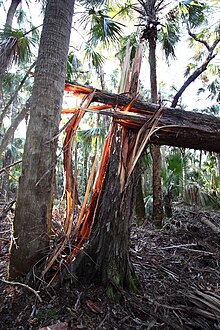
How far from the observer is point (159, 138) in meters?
2.71

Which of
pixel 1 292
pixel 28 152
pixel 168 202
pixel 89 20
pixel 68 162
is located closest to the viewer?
pixel 1 292

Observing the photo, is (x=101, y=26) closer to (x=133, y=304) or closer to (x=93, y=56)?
(x=93, y=56)

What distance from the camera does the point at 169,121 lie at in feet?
8.50

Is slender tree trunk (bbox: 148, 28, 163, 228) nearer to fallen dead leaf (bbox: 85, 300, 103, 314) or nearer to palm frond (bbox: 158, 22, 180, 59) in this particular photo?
palm frond (bbox: 158, 22, 180, 59)

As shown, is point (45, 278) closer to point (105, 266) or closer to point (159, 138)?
point (105, 266)

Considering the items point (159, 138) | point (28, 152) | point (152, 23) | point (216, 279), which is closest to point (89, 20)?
point (152, 23)

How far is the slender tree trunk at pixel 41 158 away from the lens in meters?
2.11

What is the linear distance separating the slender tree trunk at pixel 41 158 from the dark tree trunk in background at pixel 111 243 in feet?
1.45

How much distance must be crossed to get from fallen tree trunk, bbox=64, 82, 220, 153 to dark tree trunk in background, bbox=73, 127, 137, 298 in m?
0.47

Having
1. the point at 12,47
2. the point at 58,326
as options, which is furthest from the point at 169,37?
the point at 58,326

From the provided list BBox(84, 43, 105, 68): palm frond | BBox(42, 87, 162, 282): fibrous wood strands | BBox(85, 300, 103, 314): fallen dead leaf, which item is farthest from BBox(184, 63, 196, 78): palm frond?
BBox(85, 300, 103, 314): fallen dead leaf

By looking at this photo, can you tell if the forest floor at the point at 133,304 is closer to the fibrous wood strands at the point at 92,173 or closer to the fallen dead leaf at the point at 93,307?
the fallen dead leaf at the point at 93,307

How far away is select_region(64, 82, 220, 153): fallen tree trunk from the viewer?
96.9 inches

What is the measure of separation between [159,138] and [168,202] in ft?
11.3
